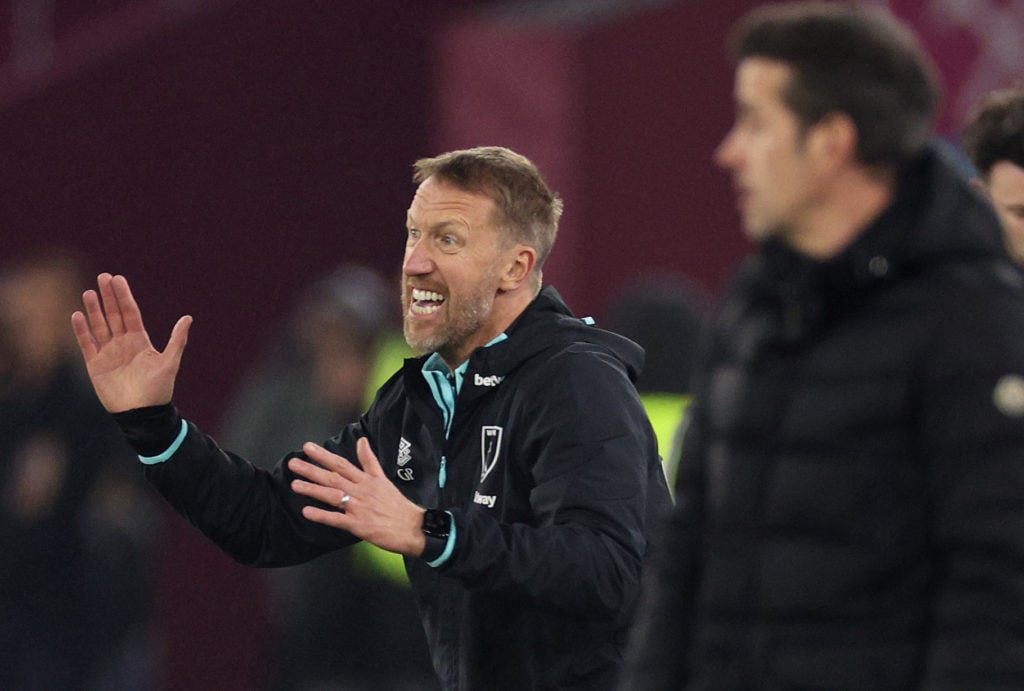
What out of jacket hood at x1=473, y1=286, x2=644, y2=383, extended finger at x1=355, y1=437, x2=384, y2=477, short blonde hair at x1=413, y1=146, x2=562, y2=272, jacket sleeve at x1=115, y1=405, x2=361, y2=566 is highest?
short blonde hair at x1=413, y1=146, x2=562, y2=272

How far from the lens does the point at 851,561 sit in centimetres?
299

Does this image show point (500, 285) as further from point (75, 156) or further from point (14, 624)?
point (75, 156)

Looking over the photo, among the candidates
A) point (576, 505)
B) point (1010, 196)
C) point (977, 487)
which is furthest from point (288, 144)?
point (977, 487)

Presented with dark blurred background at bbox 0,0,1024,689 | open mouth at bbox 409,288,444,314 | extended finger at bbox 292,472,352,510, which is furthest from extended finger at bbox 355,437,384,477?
dark blurred background at bbox 0,0,1024,689

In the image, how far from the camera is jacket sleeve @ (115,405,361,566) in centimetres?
444

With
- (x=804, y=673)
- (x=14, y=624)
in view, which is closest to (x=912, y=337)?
(x=804, y=673)

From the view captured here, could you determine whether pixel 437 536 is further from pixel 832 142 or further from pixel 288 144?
pixel 288 144

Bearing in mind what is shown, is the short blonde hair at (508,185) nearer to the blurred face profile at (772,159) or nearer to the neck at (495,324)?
the neck at (495,324)

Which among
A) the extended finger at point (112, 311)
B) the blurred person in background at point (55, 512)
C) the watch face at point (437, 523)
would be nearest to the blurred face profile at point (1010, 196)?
the watch face at point (437, 523)

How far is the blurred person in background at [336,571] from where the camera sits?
757 centimetres

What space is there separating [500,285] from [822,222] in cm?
153

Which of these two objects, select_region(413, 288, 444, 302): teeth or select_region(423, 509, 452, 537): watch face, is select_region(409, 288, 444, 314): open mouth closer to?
select_region(413, 288, 444, 302): teeth

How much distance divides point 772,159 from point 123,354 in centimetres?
186

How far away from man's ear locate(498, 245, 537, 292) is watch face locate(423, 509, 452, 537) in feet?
2.62
